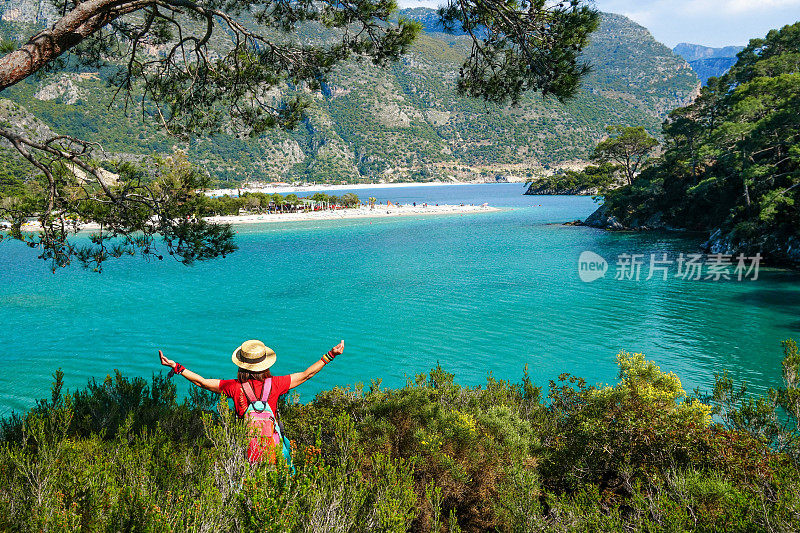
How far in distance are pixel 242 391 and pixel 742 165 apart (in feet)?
107

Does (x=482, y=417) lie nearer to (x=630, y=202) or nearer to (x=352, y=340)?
(x=352, y=340)

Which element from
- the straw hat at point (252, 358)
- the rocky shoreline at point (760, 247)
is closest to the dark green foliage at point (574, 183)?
the rocky shoreline at point (760, 247)

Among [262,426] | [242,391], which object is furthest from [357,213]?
[262,426]

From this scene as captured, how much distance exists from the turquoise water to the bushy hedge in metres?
6.45

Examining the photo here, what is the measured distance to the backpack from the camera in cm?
305

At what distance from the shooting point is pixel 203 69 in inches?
273

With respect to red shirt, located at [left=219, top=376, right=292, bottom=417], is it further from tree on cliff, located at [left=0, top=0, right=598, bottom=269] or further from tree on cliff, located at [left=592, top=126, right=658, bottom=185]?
tree on cliff, located at [left=592, top=126, right=658, bottom=185]

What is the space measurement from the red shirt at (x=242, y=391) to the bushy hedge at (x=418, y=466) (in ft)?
0.86

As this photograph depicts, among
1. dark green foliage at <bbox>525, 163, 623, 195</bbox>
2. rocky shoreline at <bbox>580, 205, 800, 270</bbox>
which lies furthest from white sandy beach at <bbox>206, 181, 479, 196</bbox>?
rocky shoreline at <bbox>580, 205, 800, 270</bbox>

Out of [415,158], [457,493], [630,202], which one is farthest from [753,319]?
[415,158]

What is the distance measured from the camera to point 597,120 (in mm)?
186000

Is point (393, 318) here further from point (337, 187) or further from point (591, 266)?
point (337, 187)

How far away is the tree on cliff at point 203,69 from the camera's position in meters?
4.93

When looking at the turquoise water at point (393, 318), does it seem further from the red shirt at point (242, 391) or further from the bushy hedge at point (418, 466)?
the red shirt at point (242, 391)
